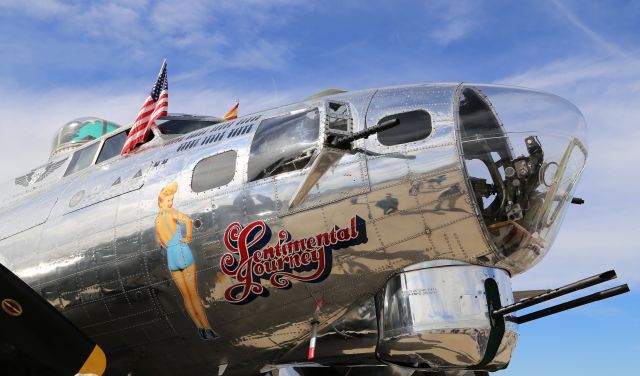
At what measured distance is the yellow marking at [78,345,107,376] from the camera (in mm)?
8102

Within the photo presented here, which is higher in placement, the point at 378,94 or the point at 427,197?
the point at 378,94

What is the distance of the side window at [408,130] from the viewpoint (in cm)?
779

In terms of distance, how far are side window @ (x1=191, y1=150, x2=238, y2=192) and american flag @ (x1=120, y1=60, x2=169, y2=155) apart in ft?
6.55

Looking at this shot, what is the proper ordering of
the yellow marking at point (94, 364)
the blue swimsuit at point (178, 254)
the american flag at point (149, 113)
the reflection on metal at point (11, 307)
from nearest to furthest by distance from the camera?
1. the reflection on metal at point (11, 307)
2. the yellow marking at point (94, 364)
3. the blue swimsuit at point (178, 254)
4. the american flag at point (149, 113)

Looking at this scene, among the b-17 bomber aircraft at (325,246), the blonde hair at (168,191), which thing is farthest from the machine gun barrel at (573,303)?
the blonde hair at (168,191)

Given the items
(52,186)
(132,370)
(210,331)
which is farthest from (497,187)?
(52,186)

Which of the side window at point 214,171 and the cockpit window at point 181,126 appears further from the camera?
the cockpit window at point 181,126

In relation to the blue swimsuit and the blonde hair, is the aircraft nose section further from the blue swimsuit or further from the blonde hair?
the blonde hair

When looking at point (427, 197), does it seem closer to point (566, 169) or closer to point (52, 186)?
point (566, 169)

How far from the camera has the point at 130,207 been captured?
907 cm

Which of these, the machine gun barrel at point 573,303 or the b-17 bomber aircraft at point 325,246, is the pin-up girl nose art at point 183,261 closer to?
the b-17 bomber aircraft at point 325,246

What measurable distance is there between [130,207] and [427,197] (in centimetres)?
339

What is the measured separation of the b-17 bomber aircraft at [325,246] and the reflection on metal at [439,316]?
0.6 inches

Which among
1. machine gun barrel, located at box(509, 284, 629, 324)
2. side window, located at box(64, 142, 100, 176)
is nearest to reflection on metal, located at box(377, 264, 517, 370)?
machine gun barrel, located at box(509, 284, 629, 324)
